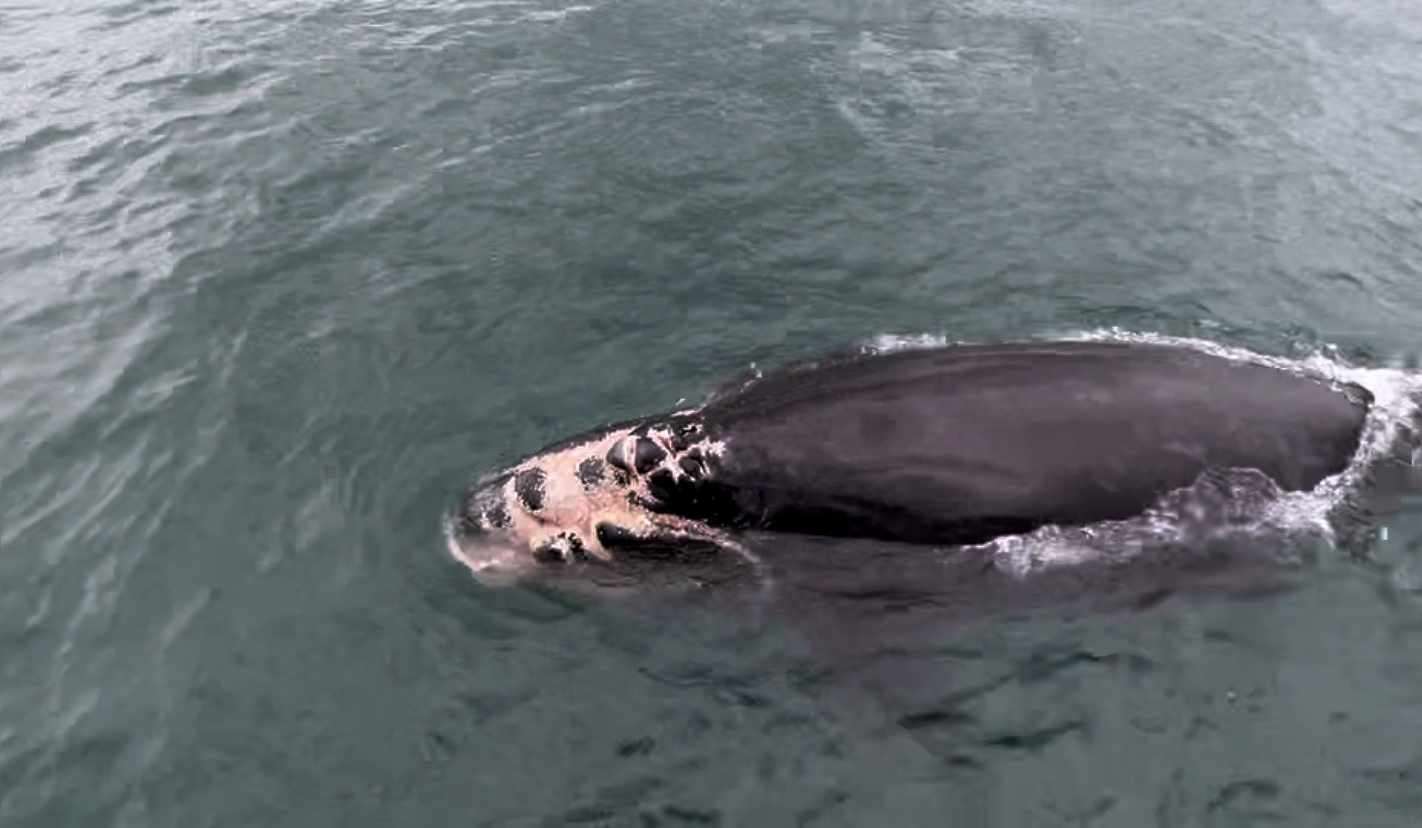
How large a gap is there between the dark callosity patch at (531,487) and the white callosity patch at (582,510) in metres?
0.01

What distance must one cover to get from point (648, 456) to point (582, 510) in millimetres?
977

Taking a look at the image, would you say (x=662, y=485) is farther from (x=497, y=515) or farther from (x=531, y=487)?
(x=497, y=515)

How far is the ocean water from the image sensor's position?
10.3 meters

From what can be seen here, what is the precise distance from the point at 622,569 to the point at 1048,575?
14.8 ft

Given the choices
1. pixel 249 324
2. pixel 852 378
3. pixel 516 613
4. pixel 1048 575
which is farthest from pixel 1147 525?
pixel 249 324

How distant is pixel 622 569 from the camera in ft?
38.8

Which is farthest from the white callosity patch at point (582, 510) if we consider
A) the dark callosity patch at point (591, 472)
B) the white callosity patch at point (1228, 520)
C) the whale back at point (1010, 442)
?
the white callosity patch at point (1228, 520)

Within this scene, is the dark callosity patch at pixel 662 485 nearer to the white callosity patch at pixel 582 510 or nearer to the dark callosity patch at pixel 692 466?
the white callosity patch at pixel 582 510

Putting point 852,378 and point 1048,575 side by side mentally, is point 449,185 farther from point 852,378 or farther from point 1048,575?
point 1048,575

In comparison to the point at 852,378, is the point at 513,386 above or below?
below

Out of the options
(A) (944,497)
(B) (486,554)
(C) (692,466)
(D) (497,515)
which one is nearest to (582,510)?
(D) (497,515)

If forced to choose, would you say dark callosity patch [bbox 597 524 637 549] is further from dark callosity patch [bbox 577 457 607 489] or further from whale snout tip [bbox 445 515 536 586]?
whale snout tip [bbox 445 515 536 586]

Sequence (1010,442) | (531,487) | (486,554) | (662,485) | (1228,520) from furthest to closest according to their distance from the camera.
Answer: (531,487) < (486,554) < (662,485) < (1228,520) < (1010,442)

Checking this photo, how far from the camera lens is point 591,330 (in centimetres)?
1585
